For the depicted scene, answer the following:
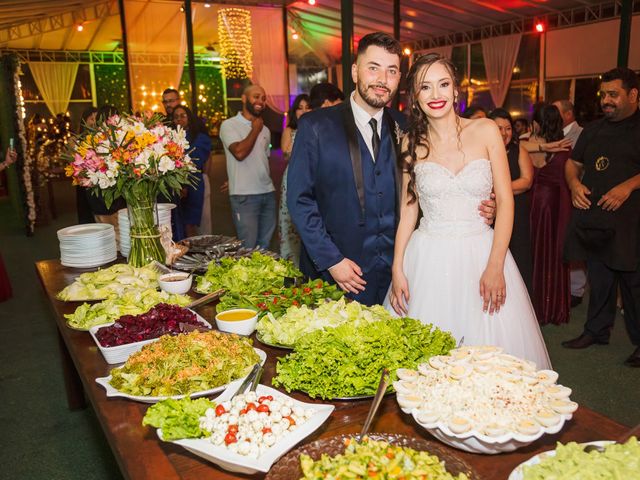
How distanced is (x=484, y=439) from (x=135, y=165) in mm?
2022

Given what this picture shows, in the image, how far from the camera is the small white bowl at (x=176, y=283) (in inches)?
89.9

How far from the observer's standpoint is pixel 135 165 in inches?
102

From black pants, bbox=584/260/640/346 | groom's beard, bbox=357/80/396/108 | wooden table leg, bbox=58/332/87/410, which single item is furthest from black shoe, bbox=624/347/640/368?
wooden table leg, bbox=58/332/87/410

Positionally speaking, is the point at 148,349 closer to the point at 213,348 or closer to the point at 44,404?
the point at 213,348

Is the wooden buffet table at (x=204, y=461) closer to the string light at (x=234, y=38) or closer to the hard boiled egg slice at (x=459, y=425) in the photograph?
the hard boiled egg slice at (x=459, y=425)

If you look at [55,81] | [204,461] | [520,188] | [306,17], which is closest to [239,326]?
[204,461]

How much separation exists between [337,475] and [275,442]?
0.80ft

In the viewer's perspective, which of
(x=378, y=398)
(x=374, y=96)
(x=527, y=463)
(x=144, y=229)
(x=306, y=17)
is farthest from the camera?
(x=306, y=17)

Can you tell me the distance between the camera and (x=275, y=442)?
3.84 ft

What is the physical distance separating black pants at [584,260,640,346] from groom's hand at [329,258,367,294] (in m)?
2.31

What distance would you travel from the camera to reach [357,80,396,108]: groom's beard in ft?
7.53

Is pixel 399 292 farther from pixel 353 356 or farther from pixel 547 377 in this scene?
pixel 547 377

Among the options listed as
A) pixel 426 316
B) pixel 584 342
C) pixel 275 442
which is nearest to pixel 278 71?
pixel 584 342

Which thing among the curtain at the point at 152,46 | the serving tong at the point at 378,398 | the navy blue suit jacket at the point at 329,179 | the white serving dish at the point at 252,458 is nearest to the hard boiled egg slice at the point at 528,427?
the serving tong at the point at 378,398
